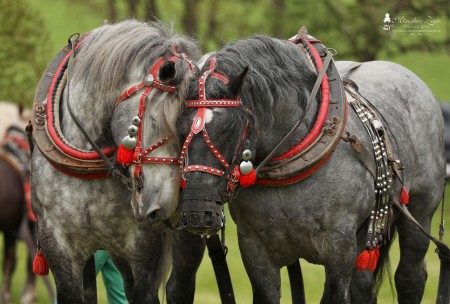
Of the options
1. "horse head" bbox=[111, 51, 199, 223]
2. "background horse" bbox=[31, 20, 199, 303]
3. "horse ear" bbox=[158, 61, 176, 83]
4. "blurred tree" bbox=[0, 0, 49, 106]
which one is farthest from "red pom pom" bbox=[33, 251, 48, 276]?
"blurred tree" bbox=[0, 0, 49, 106]

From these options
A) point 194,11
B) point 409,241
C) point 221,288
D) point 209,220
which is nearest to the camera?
point 209,220

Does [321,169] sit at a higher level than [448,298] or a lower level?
higher

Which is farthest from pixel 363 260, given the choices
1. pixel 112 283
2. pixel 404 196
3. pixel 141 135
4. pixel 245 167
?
pixel 112 283

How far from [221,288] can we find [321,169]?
1052 mm

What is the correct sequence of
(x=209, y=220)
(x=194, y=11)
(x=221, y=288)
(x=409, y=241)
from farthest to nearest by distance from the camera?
(x=194, y=11) → (x=409, y=241) → (x=221, y=288) → (x=209, y=220)

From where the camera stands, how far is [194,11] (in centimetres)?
1612

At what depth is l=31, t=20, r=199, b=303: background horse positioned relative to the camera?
16.5ft

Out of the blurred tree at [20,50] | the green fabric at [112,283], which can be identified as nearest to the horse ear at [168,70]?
the green fabric at [112,283]

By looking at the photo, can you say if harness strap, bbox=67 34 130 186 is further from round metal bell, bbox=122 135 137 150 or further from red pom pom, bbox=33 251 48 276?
red pom pom, bbox=33 251 48 276

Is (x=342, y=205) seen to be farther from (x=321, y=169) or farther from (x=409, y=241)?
(x=409, y=241)

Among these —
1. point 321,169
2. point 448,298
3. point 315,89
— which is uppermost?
point 315,89

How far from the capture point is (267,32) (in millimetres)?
14070

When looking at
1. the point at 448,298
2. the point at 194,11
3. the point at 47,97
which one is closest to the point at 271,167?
the point at 47,97

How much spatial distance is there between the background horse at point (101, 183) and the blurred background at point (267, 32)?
358mm
